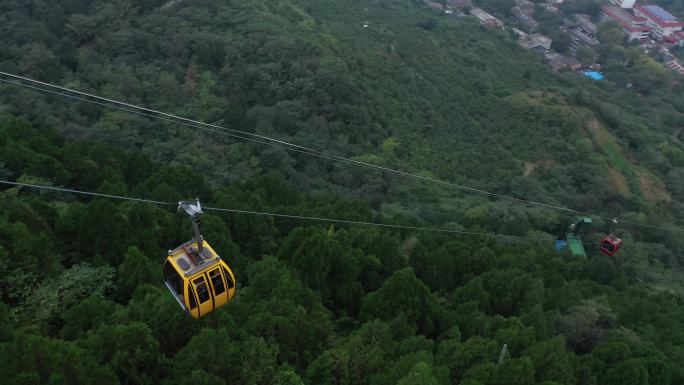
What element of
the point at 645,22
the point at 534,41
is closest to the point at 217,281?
the point at 534,41

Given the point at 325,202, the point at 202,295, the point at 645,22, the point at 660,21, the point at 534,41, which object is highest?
the point at 202,295

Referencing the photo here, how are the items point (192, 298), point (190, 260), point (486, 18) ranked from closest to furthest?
point (192, 298)
point (190, 260)
point (486, 18)

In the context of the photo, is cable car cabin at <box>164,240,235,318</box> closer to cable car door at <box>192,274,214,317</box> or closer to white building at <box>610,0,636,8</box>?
cable car door at <box>192,274,214,317</box>

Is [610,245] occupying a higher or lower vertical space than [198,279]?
lower

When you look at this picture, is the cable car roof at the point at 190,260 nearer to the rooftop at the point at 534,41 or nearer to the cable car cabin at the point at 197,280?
the cable car cabin at the point at 197,280

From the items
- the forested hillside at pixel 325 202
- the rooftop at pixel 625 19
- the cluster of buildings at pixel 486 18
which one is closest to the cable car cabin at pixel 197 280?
the forested hillside at pixel 325 202

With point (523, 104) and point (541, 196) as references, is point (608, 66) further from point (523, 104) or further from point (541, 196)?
point (541, 196)

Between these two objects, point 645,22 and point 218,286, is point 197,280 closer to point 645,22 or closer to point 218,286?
point 218,286

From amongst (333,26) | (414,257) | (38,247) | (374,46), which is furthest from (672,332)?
(333,26)
